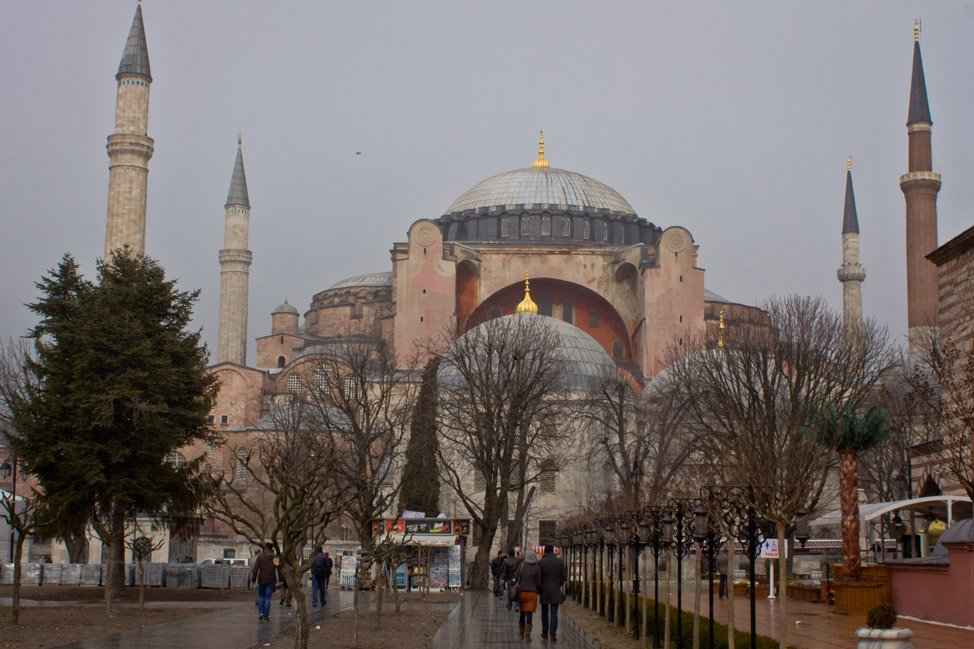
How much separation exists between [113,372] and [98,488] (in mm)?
2132

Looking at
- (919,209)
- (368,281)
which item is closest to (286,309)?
(368,281)

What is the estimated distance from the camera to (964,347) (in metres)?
18.0

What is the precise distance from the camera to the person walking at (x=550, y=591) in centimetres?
1388

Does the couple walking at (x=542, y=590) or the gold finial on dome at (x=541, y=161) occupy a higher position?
the gold finial on dome at (x=541, y=161)

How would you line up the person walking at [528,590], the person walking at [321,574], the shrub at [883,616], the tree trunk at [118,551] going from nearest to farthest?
the shrub at [883,616], the person walking at [528,590], the person walking at [321,574], the tree trunk at [118,551]

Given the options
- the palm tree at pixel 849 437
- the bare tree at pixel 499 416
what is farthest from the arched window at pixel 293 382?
the palm tree at pixel 849 437

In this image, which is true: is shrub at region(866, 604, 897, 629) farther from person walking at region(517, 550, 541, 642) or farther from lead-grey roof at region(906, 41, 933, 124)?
lead-grey roof at region(906, 41, 933, 124)

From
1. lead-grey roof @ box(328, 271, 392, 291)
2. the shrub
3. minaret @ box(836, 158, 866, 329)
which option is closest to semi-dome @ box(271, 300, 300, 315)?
lead-grey roof @ box(328, 271, 392, 291)

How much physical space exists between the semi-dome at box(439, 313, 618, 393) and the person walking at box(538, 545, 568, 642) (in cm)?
2588

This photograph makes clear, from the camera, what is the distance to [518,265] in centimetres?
5372

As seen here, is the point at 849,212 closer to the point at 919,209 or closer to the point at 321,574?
the point at 919,209

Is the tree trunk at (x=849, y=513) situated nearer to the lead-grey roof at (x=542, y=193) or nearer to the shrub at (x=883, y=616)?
the shrub at (x=883, y=616)

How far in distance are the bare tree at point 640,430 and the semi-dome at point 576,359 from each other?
2.25m

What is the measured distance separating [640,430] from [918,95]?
23.0m
